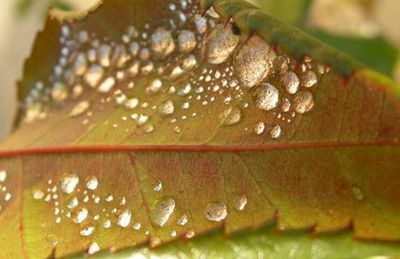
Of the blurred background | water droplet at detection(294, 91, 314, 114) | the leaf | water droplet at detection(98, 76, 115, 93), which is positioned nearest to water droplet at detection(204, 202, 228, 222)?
the leaf

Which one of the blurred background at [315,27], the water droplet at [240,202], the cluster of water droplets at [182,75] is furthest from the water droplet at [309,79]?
the blurred background at [315,27]

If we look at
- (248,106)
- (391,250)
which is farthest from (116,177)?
(391,250)

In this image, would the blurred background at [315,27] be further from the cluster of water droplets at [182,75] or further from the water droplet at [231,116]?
the water droplet at [231,116]

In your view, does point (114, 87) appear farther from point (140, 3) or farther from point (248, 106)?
point (248, 106)

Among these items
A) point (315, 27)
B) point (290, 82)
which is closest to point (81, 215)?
point (290, 82)

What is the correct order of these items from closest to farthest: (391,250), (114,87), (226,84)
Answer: (391,250) < (226,84) < (114,87)

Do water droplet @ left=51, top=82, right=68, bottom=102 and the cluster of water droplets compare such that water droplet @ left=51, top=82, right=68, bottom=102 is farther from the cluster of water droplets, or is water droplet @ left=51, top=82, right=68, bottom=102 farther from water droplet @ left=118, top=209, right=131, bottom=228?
water droplet @ left=118, top=209, right=131, bottom=228

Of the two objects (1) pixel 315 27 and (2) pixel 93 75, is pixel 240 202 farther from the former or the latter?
(1) pixel 315 27
